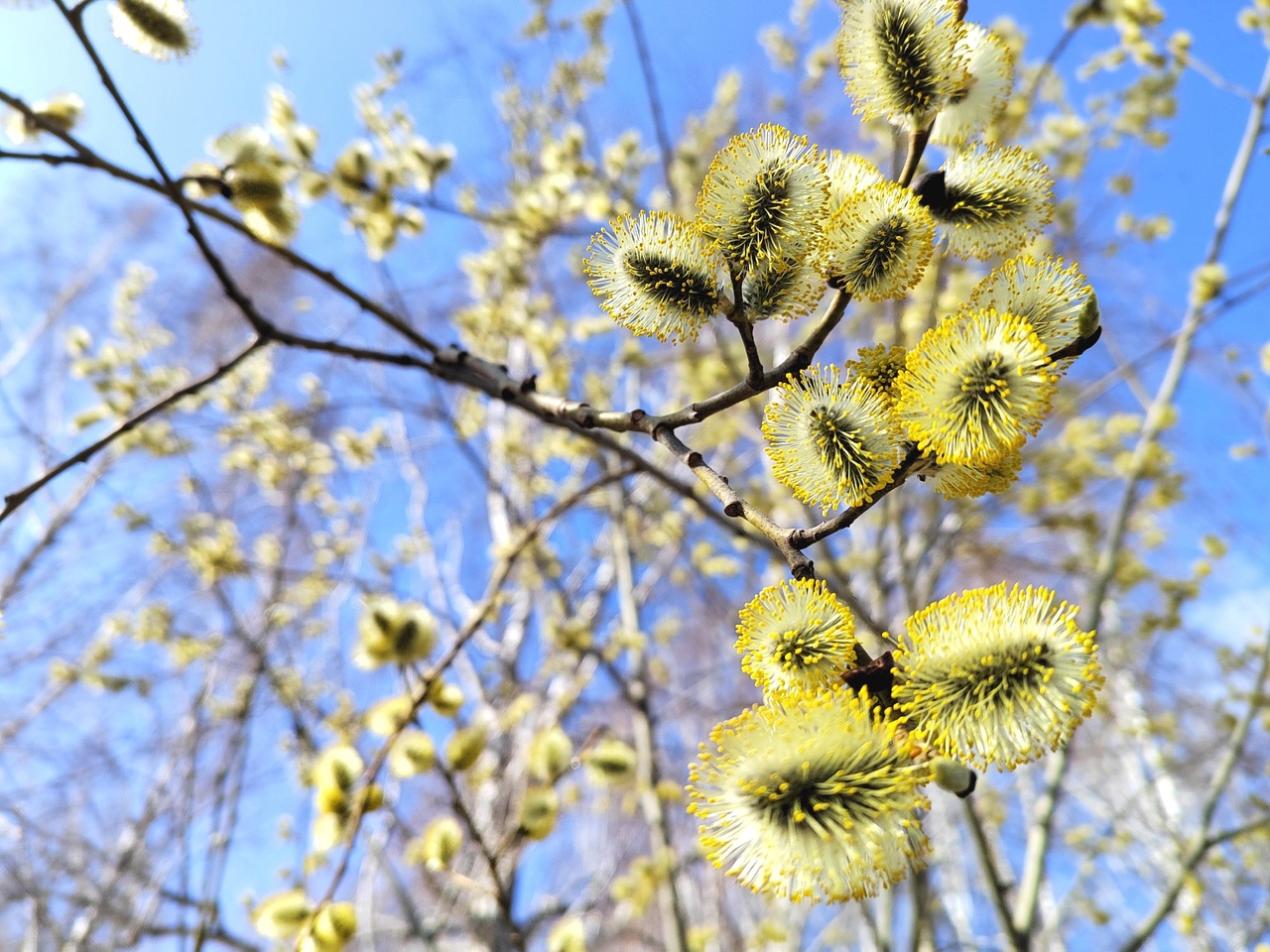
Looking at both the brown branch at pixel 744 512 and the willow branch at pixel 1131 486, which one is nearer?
the brown branch at pixel 744 512

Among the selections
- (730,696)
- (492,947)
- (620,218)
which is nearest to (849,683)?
(620,218)

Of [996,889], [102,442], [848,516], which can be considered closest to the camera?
[848,516]

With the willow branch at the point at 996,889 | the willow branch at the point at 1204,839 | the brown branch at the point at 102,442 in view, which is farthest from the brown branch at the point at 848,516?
the willow branch at the point at 1204,839

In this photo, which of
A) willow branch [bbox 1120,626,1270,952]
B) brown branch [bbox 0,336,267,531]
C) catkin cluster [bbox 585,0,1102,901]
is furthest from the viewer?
willow branch [bbox 1120,626,1270,952]

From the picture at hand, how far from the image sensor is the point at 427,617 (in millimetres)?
1161

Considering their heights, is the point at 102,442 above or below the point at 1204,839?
above

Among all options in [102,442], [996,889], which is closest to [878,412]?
[102,442]

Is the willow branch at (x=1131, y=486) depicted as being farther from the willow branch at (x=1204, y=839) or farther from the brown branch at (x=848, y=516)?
the brown branch at (x=848, y=516)

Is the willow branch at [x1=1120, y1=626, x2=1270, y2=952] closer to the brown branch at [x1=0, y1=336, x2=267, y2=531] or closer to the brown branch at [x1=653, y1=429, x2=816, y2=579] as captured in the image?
the brown branch at [x1=653, y1=429, x2=816, y2=579]

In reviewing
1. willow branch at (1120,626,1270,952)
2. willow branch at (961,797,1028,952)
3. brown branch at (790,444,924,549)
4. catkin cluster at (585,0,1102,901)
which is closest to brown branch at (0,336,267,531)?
catkin cluster at (585,0,1102,901)

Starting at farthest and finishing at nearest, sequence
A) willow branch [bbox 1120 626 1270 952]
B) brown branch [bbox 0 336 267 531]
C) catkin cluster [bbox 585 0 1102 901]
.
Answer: willow branch [bbox 1120 626 1270 952] < brown branch [bbox 0 336 267 531] < catkin cluster [bbox 585 0 1102 901]

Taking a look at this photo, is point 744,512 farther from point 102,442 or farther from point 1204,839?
point 1204,839

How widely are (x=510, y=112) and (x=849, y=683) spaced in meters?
3.12

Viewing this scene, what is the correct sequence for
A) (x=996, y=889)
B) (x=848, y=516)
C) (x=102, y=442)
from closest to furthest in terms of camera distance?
(x=848, y=516), (x=102, y=442), (x=996, y=889)
